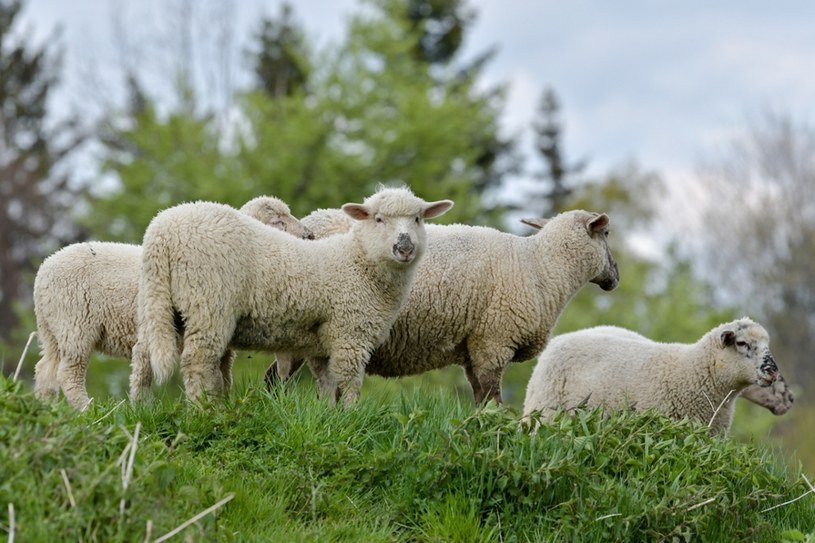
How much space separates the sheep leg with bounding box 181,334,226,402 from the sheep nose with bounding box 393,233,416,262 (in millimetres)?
1417

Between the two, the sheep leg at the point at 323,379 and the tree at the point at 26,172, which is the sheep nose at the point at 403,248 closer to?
the sheep leg at the point at 323,379

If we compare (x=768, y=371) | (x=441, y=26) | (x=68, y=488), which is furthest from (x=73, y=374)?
(x=441, y=26)

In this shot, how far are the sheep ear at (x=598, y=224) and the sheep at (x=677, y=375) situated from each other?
1.02 meters

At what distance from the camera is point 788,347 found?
36.1 m

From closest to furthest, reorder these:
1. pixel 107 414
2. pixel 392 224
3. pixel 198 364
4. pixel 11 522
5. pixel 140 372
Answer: pixel 11 522 < pixel 107 414 < pixel 198 364 < pixel 140 372 < pixel 392 224

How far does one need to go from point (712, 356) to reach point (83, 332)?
5070 millimetres

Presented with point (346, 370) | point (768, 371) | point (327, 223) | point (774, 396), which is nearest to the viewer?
point (346, 370)

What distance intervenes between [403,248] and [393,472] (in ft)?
5.95

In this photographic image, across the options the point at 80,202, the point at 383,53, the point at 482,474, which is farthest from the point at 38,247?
the point at 482,474

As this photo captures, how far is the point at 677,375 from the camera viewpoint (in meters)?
9.05

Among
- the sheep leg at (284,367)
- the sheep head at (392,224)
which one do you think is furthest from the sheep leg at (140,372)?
the sheep head at (392,224)

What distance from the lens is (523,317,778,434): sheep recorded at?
895 cm

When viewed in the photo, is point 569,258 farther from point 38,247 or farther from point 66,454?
point 38,247

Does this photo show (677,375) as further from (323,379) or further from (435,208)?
(323,379)
